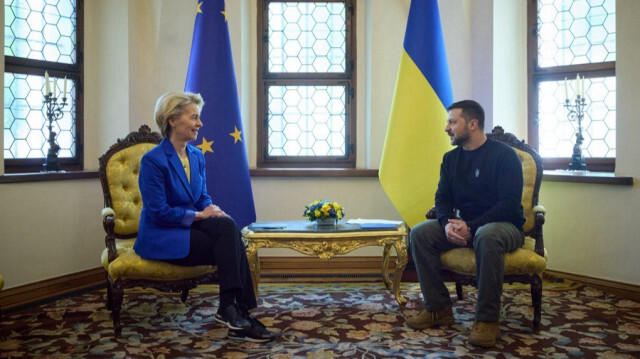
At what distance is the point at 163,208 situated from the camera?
9.43 ft

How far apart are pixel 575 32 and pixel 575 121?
718 millimetres

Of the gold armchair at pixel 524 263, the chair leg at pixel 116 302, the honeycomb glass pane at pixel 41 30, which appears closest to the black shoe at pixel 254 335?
the chair leg at pixel 116 302

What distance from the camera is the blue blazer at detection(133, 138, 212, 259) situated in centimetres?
287

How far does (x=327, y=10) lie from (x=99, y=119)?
216 cm

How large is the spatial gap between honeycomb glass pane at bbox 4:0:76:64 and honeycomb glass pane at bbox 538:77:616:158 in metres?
3.85

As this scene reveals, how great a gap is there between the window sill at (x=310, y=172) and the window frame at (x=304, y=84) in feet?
1.03

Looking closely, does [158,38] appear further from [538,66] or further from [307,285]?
[538,66]

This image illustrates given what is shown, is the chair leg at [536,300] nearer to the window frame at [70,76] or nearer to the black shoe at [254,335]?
the black shoe at [254,335]

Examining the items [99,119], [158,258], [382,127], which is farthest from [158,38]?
[158,258]

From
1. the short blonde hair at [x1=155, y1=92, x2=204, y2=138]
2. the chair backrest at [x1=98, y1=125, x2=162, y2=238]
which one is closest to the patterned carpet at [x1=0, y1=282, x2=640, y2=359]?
the chair backrest at [x1=98, y1=125, x2=162, y2=238]

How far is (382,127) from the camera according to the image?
460cm

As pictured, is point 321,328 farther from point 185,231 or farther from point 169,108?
point 169,108

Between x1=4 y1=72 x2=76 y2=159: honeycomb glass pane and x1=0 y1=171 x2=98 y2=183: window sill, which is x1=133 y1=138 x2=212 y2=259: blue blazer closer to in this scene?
x1=0 y1=171 x2=98 y2=183: window sill

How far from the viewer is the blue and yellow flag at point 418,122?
3.88m
